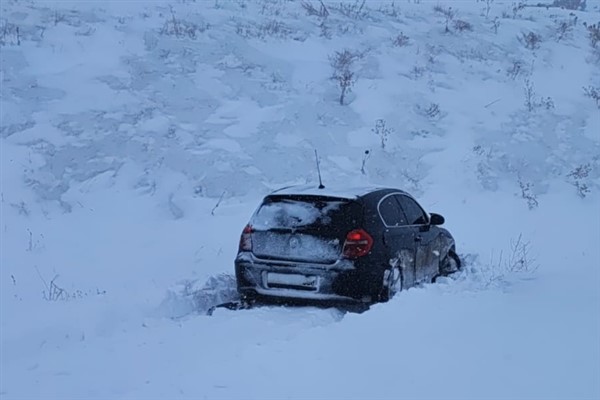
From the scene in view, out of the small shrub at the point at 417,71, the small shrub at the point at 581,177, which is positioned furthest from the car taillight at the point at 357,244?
the small shrub at the point at 417,71

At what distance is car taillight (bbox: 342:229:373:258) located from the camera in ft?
22.7

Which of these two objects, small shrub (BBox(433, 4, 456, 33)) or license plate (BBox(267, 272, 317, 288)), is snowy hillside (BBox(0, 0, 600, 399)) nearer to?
small shrub (BBox(433, 4, 456, 33))

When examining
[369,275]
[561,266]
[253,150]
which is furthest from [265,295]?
[253,150]

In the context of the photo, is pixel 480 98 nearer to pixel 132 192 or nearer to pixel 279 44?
pixel 279 44

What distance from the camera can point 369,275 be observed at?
6926 mm

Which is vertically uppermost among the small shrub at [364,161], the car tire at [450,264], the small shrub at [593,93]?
the small shrub at [593,93]

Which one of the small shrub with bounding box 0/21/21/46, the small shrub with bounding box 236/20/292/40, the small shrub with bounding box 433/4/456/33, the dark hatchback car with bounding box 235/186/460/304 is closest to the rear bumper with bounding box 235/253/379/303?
the dark hatchback car with bounding box 235/186/460/304

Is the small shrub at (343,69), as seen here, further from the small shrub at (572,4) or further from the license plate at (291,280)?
the small shrub at (572,4)

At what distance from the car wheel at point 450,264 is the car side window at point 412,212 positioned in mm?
982

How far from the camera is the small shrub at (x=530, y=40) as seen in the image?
20.9 metres

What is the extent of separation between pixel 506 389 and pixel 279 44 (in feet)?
49.1

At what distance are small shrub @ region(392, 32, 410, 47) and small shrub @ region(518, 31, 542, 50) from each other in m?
4.32

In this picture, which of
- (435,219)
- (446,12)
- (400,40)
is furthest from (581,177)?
(446,12)

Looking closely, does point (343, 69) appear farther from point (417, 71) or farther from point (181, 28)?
point (181, 28)
